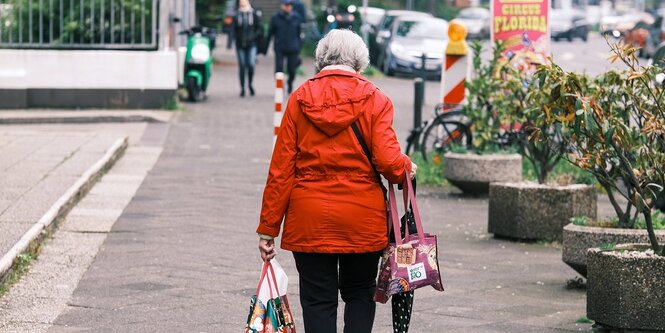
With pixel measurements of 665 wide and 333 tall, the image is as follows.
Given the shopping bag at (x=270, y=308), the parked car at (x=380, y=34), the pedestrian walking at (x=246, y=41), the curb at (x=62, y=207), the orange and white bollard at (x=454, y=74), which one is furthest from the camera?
the parked car at (x=380, y=34)

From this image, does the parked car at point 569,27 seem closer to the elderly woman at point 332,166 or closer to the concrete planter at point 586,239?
the concrete planter at point 586,239

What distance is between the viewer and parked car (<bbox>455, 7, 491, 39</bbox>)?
52009mm

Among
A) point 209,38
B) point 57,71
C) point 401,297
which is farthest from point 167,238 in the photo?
point 209,38

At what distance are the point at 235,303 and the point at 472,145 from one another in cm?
566

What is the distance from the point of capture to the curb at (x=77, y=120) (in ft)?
56.6

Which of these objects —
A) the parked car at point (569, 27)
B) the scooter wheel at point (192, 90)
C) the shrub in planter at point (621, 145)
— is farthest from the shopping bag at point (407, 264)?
the parked car at point (569, 27)

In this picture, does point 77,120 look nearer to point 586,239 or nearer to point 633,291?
point 586,239

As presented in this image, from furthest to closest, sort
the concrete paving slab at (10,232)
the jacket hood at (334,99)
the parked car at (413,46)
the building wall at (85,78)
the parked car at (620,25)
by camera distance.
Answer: the parked car at (413,46)
the building wall at (85,78)
the parked car at (620,25)
the concrete paving slab at (10,232)
the jacket hood at (334,99)

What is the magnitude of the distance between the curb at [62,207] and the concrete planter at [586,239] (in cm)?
326

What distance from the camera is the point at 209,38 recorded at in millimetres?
22266

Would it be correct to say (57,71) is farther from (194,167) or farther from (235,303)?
(235,303)

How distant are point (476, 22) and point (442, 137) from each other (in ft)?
137

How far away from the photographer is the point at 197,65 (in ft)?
68.8

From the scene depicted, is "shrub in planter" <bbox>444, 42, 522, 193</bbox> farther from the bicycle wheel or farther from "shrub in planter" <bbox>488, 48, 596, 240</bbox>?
"shrub in planter" <bbox>488, 48, 596, 240</bbox>
